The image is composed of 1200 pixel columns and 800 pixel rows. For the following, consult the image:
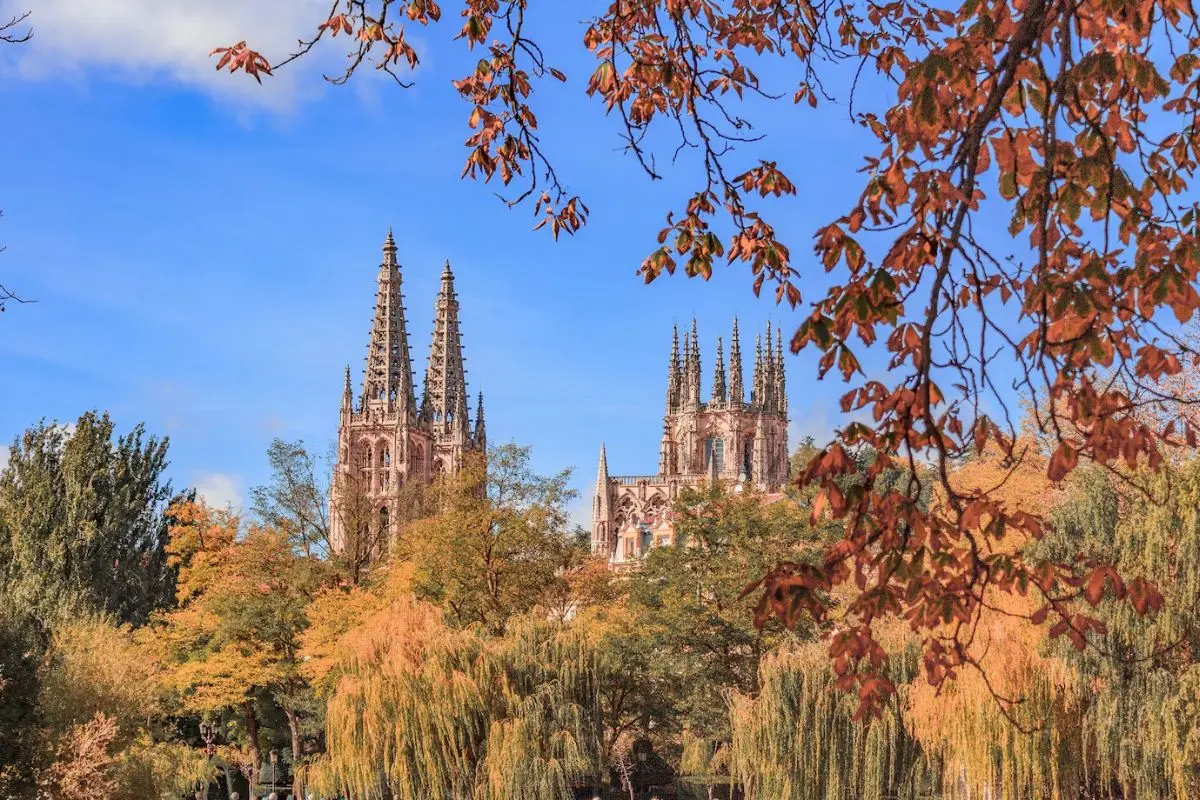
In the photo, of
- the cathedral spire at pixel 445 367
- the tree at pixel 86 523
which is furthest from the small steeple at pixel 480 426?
the tree at pixel 86 523

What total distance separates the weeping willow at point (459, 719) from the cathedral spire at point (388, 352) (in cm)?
7478

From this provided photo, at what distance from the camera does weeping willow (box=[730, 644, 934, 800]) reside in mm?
22672

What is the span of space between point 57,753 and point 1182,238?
2122 cm

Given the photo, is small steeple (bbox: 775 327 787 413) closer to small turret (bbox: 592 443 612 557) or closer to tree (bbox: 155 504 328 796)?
small turret (bbox: 592 443 612 557)

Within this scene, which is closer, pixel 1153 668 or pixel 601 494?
pixel 1153 668

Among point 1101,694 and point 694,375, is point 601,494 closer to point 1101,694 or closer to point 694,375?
point 694,375

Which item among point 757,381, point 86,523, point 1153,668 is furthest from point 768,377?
point 1153,668

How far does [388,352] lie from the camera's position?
102125 mm

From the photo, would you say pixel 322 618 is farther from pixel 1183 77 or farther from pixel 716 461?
pixel 716 461

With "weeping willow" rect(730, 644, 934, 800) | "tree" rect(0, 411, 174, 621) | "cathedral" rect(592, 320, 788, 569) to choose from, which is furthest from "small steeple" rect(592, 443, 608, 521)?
"weeping willow" rect(730, 644, 934, 800)

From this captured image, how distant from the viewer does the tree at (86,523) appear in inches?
1578

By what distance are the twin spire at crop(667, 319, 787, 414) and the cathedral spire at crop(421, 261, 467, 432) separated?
17.0 metres

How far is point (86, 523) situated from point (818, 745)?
1025 inches

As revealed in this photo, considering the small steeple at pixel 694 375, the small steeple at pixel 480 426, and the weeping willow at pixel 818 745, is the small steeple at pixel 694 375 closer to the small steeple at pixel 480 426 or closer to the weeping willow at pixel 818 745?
the small steeple at pixel 480 426
